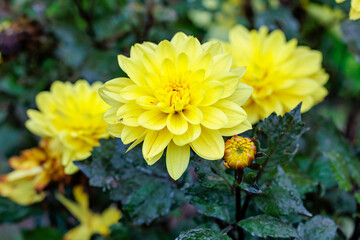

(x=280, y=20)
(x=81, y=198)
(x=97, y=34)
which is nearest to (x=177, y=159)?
(x=81, y=198)

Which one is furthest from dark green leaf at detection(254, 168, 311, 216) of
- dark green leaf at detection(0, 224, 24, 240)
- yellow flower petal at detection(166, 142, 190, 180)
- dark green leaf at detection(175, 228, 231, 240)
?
dark green leaf at detection(0, 224, 24, 240)

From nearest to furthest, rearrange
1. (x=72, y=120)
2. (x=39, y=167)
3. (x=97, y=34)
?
1. (x=72, y=120)
2. (x=39, y=167)
3. (x=97, y=34)

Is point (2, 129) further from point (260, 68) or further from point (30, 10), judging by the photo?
point (260, 68)

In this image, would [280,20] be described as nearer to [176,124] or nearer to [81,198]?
[176,124]

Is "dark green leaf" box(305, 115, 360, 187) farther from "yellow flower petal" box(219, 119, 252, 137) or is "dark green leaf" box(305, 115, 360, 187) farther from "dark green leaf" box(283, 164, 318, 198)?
"yellow flower petal" box(219, 119, 252, 137)

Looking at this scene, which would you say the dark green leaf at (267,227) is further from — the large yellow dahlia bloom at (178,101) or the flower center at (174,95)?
the flower center at (174,95)

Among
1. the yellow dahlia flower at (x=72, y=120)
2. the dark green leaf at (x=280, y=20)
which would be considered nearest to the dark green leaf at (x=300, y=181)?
the yellow dahlia flower at (x=72, y=120)
